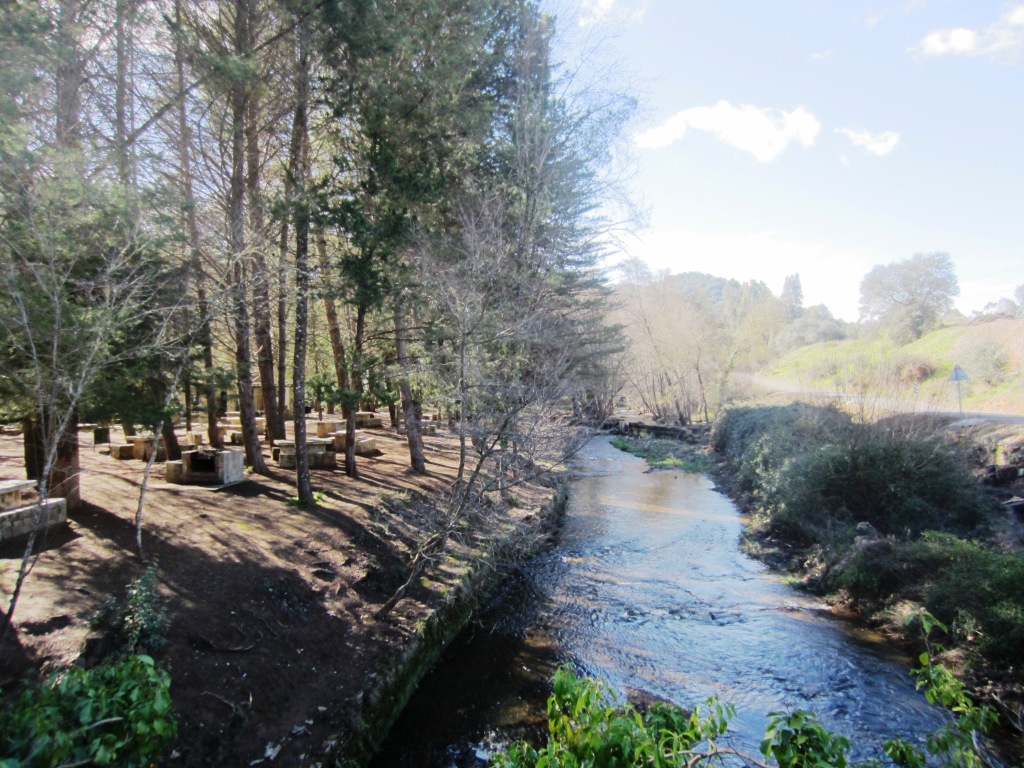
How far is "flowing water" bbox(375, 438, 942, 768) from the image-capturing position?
6.35 meters

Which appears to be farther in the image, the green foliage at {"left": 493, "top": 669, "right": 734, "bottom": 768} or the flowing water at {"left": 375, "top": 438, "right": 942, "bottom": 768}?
the flowing water at {"left": 375, "top": 438, "right": 942, "bottom": 768}

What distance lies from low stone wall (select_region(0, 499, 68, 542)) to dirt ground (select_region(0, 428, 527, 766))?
189 millimetres

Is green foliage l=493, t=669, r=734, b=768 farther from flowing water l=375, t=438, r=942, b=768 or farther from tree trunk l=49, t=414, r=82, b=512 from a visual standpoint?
tree trunk l=49, t=414, r=82, b=512

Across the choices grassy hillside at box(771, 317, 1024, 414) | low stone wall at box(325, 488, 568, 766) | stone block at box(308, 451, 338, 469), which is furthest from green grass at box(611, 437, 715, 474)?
stone block at box(308, 451, 338, 469)

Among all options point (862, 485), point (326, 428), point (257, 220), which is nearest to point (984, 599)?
point (862, 485)

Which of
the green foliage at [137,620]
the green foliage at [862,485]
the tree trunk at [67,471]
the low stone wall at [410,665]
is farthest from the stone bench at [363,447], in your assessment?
the green foliage at [862,485]

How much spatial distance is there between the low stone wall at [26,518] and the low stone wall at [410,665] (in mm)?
4755

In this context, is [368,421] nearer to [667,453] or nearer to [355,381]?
[355,381]

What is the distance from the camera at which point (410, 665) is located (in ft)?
22.2

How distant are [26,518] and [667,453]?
2362 centimetres

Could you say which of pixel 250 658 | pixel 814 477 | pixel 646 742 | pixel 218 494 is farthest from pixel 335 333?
pixel 646 742

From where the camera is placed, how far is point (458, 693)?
6.90 metres

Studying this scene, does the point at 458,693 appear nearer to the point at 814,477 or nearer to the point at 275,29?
the point at 814,477

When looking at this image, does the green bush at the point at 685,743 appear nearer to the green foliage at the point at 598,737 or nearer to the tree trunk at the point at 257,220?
the green foliage at the point at 598,737
